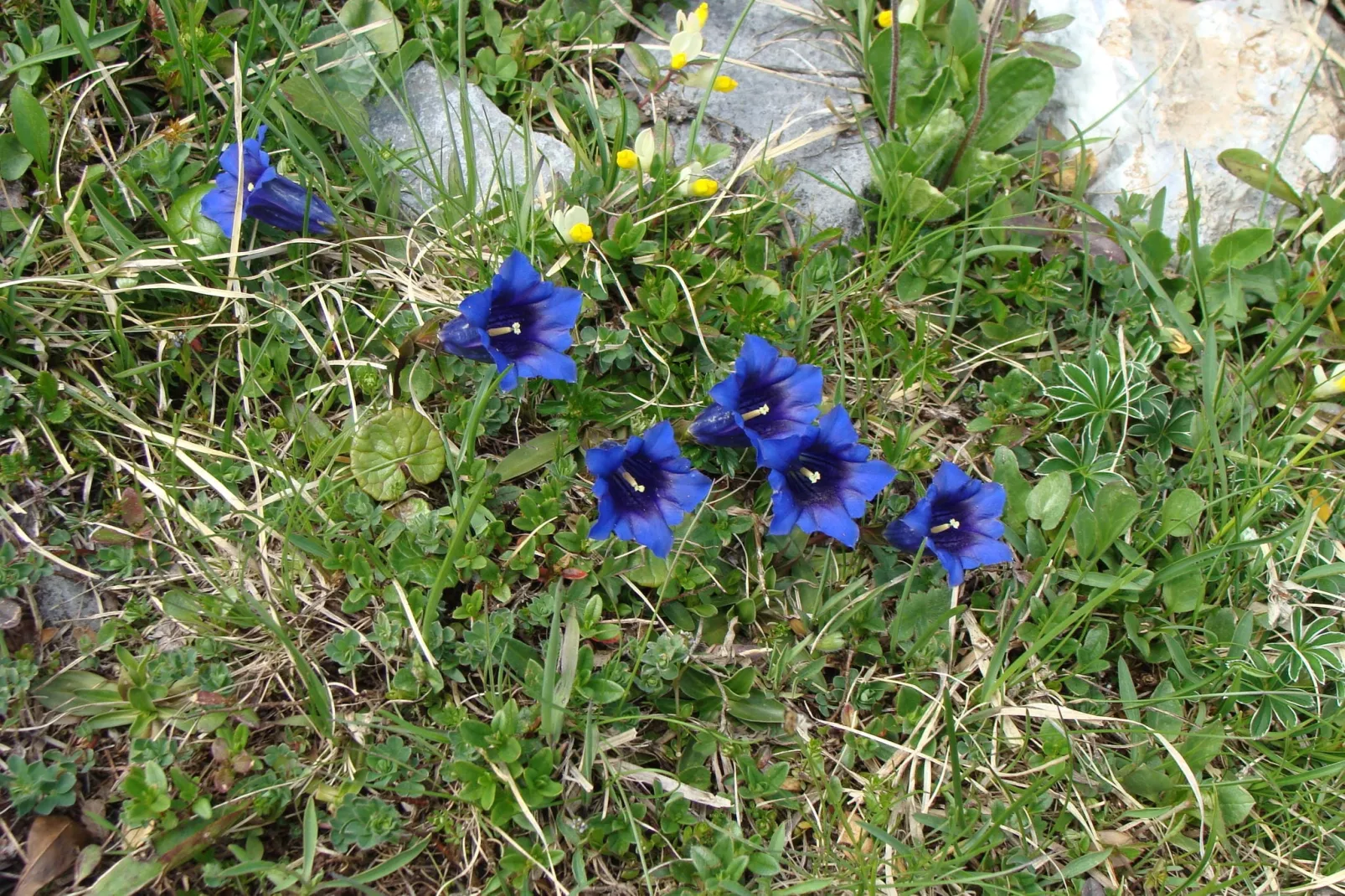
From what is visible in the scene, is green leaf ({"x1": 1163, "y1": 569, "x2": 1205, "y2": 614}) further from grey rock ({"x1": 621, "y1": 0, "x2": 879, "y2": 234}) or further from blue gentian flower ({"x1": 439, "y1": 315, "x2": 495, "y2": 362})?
blue gentian flower ({"x1": 439, "y1": 315, "x2": 495, "y2": 362})

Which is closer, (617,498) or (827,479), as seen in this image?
(617,498)


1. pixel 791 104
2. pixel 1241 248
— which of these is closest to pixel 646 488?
pixel 791 104

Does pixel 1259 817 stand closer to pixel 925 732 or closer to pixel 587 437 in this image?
pixel 925 732

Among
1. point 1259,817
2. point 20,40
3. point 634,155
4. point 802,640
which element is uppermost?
point 20,40

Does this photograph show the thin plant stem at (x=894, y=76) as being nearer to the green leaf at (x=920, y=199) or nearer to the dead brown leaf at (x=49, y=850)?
the green leaf at (x=920, y=199)

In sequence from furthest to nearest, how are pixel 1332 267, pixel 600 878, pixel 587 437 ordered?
pixel 1332 267 → pixel 587 437 → pixel 600 878

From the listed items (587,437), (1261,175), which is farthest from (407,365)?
(1261,175)

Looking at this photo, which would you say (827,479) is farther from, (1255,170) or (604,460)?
(1255,170)
